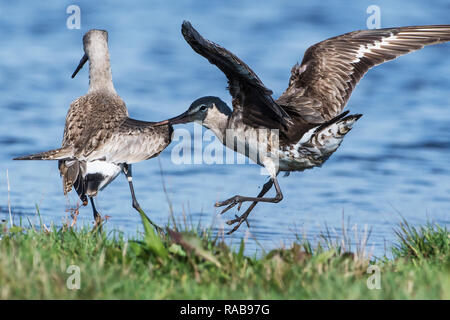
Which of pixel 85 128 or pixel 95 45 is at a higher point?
pixel 95 45

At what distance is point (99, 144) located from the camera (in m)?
7.35

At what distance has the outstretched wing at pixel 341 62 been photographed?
24.6ft

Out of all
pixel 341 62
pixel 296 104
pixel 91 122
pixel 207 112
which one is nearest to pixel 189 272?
pixel 207 112

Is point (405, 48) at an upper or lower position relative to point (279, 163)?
upper

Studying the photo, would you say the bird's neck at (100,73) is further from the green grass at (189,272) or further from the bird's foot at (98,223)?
the green grass at (189,272)

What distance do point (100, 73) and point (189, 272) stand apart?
439 centimetres

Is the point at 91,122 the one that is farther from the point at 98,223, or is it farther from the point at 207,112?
the point at 98,223

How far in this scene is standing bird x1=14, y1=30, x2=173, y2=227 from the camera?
Answer: 23.6ft

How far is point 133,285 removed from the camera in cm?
418

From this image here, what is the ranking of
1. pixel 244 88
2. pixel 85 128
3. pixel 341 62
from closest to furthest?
1. pixel 244 88
2. pixel 85 128
3. pixel 341 62

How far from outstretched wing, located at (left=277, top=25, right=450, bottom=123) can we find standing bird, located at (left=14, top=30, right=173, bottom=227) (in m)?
1.53
